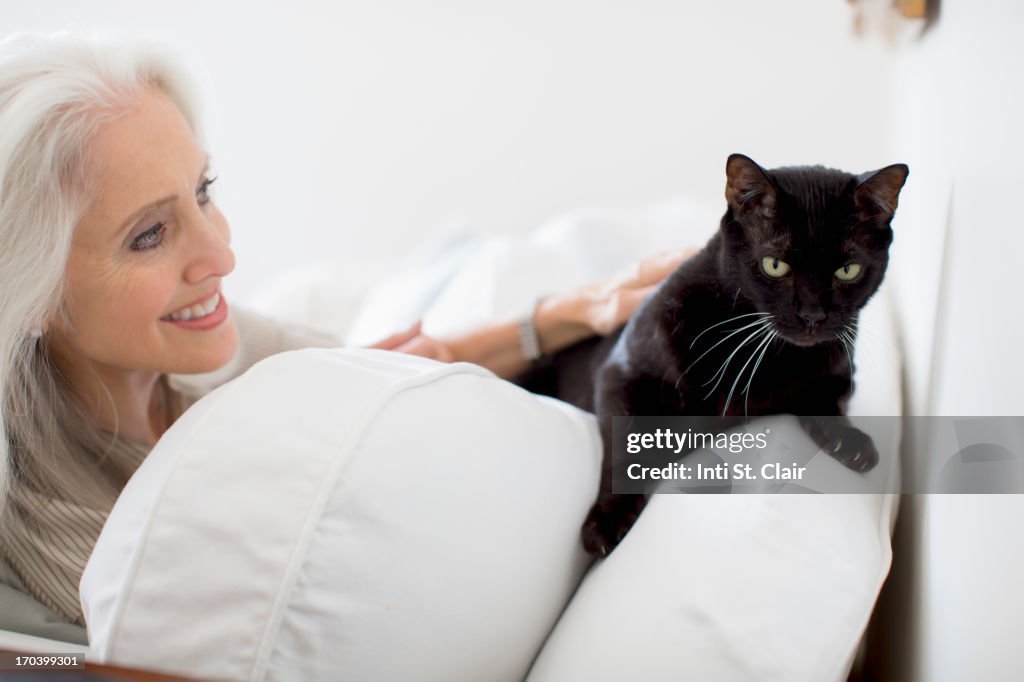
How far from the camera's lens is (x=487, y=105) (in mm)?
2424

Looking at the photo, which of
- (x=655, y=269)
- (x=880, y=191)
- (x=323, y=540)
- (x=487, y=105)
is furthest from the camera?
(x=487, y=105)

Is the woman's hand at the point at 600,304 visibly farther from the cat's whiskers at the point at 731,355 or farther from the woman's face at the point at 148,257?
the woman's face at the point at 148,257

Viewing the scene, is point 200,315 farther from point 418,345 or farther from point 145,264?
point 418,345

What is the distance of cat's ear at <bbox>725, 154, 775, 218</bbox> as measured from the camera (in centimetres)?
76

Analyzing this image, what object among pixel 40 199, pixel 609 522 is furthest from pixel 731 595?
pixel 40 199

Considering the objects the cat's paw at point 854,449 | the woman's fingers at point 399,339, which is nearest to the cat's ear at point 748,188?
the cat's paw at point 854,449

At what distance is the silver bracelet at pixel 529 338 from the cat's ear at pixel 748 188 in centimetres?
50

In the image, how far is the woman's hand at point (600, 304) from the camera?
1.12 m

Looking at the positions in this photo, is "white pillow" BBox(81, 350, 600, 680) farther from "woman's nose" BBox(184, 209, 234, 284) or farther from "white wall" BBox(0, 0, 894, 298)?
"white wall" BBox(0, 0, 894, 298)

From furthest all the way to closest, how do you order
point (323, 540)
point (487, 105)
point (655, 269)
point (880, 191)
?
point (487, 105), point (655, 269), point (880, 191), point (323, 540)

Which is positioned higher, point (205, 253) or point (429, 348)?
point (205, 253)

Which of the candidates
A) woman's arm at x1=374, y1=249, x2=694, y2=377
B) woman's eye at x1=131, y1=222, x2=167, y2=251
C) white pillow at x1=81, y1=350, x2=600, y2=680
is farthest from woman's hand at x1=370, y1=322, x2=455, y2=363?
white pillow at x1=81, y1=350, x2=600, y2=680

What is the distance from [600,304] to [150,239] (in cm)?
65

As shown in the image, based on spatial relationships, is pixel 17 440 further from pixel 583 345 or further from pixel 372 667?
pixel 583 345
